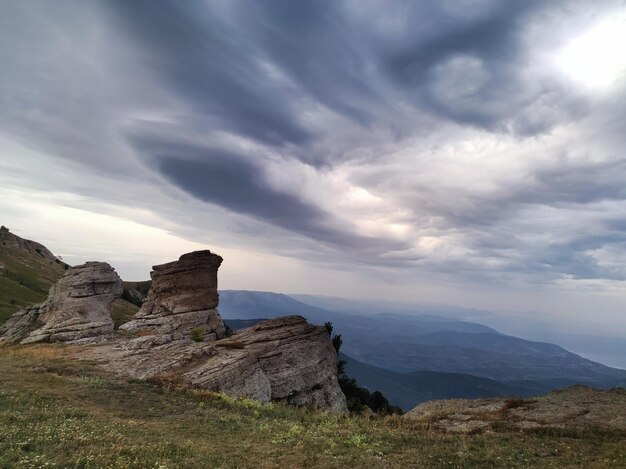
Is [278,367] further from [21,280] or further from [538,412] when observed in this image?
[21,280]

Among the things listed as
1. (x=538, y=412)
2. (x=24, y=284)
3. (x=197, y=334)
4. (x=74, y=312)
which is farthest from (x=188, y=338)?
(x=24, y=284)

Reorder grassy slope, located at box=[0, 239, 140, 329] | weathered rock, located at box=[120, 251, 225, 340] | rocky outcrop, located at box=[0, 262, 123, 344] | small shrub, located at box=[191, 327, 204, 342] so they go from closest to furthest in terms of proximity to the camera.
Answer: rocky outcrop, located at box=[0, 262, 123, 344] < small shrub, located at box=[191, 327, 204, 342] < weathered rock, located at box=[120, 251, 225, 340] < grassy slope, located at box=[0, 239, 140, 329]

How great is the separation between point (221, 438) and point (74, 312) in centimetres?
5552

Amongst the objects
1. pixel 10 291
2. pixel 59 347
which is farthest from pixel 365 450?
pixel 10 291

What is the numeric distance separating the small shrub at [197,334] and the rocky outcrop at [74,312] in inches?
482

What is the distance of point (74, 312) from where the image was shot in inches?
2547

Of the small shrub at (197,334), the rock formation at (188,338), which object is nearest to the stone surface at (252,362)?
the rock formation at (188,338)

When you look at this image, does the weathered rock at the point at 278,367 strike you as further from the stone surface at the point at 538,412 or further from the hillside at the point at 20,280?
the hillside at the point at 20,280

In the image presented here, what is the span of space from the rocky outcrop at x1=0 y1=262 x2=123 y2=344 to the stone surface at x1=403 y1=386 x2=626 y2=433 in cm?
4824

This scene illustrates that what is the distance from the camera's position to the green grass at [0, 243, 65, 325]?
11821 cm

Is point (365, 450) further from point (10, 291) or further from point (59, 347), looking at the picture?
point (10, 291)

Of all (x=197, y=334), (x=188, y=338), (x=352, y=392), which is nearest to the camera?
(x=188, y=338)

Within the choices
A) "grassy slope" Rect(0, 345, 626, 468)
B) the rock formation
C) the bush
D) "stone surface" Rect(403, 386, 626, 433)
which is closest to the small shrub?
the rock formation

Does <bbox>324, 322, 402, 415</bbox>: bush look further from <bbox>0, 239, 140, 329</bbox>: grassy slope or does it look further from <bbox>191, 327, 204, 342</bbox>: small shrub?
<bbox>0, 239, 140, 329</bbox>: grassy slope
